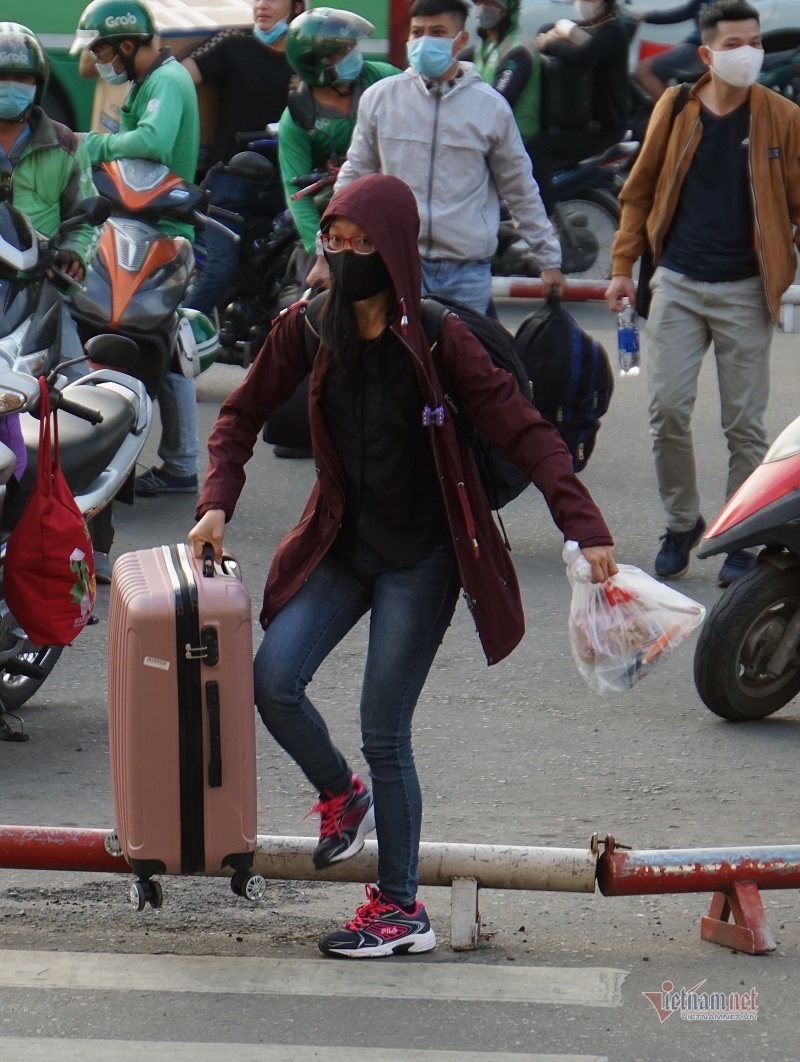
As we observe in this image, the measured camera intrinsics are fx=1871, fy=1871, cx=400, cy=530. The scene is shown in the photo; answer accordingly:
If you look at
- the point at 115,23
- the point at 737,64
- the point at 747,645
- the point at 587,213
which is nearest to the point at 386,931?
the point at 747,645

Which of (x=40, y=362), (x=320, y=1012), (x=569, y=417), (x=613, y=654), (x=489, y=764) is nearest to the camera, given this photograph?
(x=320, y=1012)

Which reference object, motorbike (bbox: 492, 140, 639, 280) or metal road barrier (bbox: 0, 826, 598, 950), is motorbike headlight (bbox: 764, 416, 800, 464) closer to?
metal road barrier (bbox: 0, 826, 598, 950)

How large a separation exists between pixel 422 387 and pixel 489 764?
181 centimetres

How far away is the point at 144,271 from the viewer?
25.3 feet

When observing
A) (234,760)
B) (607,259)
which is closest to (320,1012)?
(234,760)

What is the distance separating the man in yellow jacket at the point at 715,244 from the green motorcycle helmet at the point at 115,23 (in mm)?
2461

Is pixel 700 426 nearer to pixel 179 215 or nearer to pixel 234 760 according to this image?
Answer: pixel 179 215

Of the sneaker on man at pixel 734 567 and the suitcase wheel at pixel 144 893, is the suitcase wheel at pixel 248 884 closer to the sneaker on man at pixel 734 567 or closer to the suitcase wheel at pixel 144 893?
the suitcase wheel at pixel 144 893

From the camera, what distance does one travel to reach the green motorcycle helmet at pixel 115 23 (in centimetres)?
819

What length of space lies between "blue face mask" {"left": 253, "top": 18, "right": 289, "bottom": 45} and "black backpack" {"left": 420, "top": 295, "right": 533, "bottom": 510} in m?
7.87

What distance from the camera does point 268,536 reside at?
7.96m

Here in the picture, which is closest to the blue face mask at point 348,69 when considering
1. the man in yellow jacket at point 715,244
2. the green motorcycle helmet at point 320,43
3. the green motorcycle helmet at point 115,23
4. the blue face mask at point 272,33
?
the green motorcycle helmet at point 320,43

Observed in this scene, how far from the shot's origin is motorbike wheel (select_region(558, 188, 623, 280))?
42.7 feet

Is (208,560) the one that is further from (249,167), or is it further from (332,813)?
(249,167)
